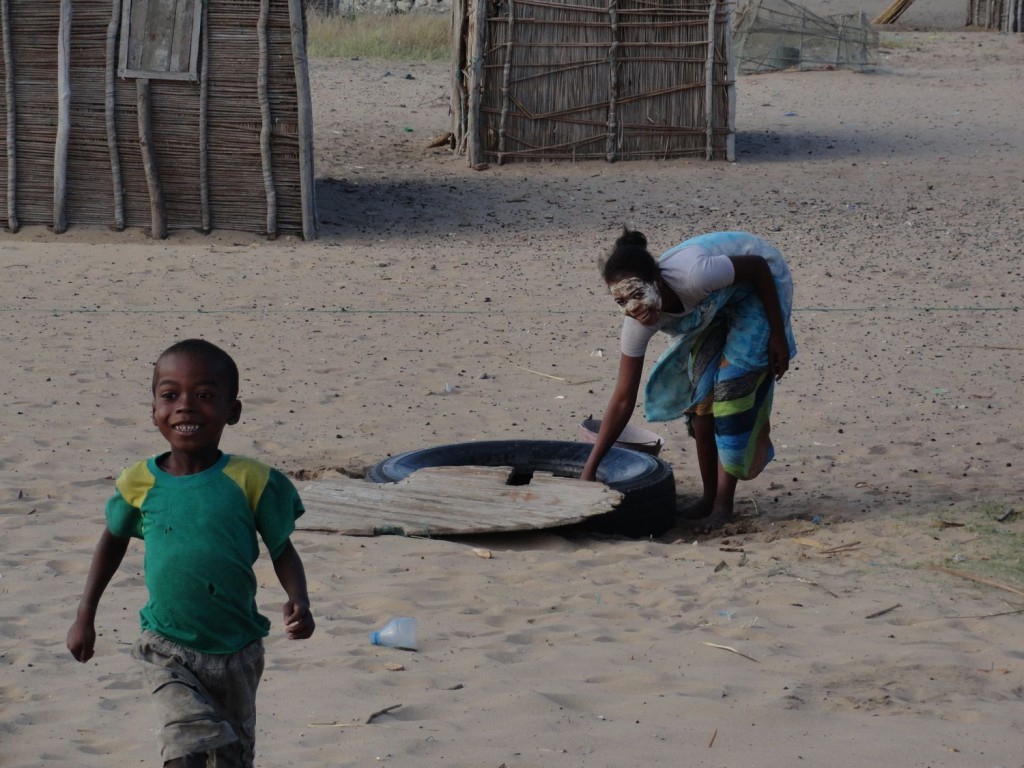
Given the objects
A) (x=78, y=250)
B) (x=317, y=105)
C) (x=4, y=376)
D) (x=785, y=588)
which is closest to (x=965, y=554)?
(x=785, y=588)

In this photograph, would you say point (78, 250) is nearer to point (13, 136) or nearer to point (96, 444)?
point (13, 136)

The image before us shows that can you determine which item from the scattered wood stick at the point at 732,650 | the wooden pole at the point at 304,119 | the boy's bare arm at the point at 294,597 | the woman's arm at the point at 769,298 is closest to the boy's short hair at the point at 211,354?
Result: the boy's bare arm at the point at 294,597

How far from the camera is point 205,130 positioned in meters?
10.3

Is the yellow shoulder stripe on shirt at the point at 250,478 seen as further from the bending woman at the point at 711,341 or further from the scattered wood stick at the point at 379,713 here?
the bending woman at the point at 711,341

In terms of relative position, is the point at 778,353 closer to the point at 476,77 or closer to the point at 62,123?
the point at 62,123

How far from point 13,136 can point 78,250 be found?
1219mm

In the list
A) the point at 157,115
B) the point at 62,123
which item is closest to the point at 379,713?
A: the point at 157,115

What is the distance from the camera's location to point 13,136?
1043 centimetres

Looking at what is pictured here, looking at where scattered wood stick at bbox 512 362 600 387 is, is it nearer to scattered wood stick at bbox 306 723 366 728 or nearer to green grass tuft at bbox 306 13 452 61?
scattered wood stick at bbox 306 723 366 728

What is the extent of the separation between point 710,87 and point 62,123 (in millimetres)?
6243

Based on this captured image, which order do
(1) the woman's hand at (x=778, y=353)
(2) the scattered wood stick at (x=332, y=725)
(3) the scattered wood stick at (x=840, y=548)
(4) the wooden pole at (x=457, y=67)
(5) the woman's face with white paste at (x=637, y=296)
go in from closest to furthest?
1. (2) the scattered wood stick at (x=332, y=725)
2. (5) the woman's face with white paste at (x=637, y=296)
3. (3) the scattered wood stick at (x=840, y=548)
4. (1) the woman's hand at (x=778, y=353)
5. (4) the wooden pole at (x=457, y=67)

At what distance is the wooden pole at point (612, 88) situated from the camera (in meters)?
12.6

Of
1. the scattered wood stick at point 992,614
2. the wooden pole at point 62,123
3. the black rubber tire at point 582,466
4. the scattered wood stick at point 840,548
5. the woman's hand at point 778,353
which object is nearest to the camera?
the scattered wood stick at point 992,614

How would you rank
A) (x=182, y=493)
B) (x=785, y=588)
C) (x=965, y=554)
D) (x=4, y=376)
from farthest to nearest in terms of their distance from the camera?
1. (x=4, y=376)
2. (x=965, y=554)
3. (x=785, y=588)
4. (x=182, y=493)
